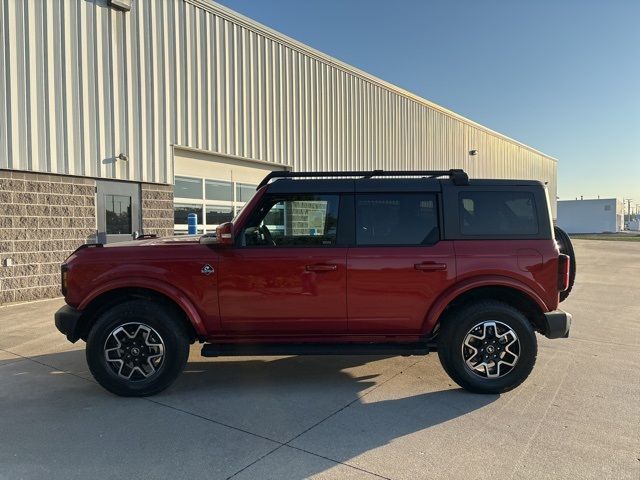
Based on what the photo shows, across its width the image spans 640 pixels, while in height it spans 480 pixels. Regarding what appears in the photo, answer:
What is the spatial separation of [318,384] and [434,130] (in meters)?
18.3

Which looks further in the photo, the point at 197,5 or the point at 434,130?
the point at 434,130

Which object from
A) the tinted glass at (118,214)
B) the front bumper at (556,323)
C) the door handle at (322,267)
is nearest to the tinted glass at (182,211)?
the tinted glass at (118,214)

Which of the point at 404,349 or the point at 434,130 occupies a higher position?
the point at 434,130

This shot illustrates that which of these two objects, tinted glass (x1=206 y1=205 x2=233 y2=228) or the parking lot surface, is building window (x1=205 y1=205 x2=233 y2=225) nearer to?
tinted glass (x1=206 y1=205 x2=233 y2=228)

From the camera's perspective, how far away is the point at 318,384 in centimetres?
434

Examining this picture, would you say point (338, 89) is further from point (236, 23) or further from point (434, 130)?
point (434, 130)

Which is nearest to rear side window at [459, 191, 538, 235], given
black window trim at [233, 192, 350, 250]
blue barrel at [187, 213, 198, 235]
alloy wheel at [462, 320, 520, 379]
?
alloy wheel at [462, 320, 520, 379]

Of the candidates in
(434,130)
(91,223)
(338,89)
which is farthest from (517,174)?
(91,223)

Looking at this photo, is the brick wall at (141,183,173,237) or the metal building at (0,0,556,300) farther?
the brick wall at (141,183,173,237)

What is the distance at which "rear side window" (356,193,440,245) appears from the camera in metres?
4.13

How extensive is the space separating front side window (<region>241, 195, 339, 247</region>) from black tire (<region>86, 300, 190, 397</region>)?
3.44ft

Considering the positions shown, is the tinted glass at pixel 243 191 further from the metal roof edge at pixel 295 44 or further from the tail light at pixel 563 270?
the tail light at pixel 563 270

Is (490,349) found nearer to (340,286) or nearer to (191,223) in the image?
(340,286)

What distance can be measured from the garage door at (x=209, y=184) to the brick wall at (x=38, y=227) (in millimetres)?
2262
